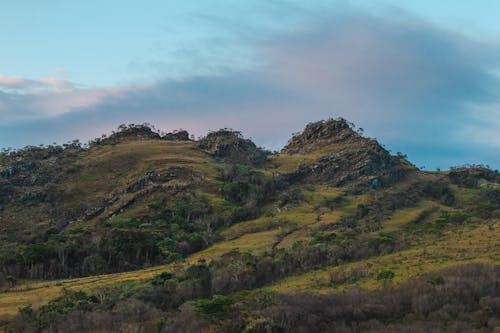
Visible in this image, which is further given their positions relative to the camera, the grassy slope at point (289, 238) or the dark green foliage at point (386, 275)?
the grassy slope at point (289, 238)

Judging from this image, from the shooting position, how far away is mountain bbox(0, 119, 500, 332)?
237 ft

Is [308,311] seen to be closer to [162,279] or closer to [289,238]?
[162,279]

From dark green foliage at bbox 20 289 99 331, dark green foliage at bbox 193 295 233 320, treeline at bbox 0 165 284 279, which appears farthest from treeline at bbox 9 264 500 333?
treeline at bbox 0 165 284 279

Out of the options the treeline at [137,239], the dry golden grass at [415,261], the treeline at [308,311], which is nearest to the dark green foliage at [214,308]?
the treeline at [308,311]

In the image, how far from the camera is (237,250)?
11675 centimetres

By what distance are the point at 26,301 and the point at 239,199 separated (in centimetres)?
8734

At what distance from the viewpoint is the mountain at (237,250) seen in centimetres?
7225

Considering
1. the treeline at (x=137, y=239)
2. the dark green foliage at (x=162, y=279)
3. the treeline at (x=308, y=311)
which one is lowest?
the treeline at (x=308, y=311)

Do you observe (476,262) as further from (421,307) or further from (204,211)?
(204,211)

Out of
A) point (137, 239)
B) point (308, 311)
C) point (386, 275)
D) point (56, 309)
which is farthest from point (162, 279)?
point (386, 275)

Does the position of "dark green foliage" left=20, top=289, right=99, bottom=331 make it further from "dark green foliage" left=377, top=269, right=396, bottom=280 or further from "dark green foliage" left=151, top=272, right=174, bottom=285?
"dark green foliage" left=377, top=269, right=396, bottom=280

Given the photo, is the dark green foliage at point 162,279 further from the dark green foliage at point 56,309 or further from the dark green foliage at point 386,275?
the dark green foliage at point 386,275

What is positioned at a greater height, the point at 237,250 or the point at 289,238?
the point at 289,238

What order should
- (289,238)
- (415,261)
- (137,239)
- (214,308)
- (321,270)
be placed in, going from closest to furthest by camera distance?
(214,308) < (415,261) < (321,270) < (137,239) < (289,238)
